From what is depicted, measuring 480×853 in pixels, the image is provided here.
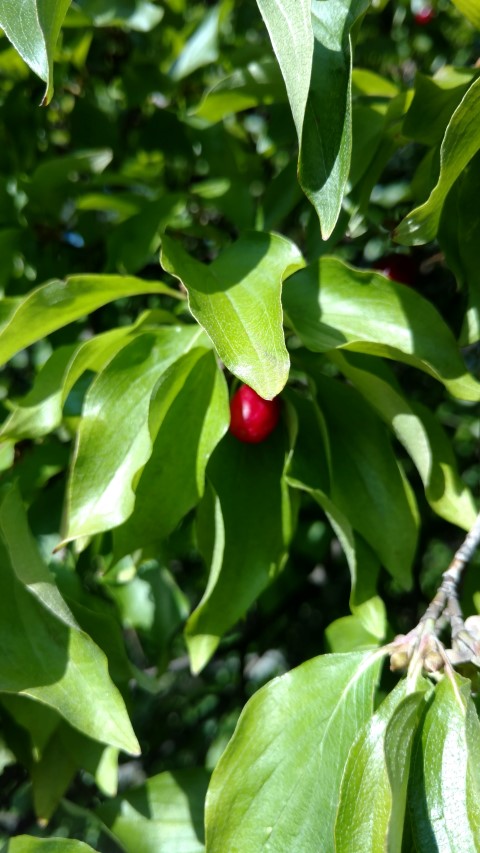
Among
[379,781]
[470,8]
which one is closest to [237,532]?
[379,781]

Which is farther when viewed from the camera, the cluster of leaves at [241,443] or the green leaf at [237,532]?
the green leaf at [237,532]

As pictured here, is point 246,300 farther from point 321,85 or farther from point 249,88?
point 249,88

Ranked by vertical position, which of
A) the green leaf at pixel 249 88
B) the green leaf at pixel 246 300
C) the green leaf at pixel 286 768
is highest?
the green leaf at pixel 249 88

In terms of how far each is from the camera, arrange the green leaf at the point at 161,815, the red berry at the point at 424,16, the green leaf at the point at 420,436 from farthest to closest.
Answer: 1. the red berry at the point at 424,16
2. the green leaf at the point at 161,815
3. the green leaf at the point at 420,436

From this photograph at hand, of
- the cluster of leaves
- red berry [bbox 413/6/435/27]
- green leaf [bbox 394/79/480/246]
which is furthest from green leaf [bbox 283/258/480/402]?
red berry [bbox 413/6/435/27]

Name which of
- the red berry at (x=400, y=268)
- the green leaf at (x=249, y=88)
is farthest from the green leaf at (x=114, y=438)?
the red berry at (x=400, y=268)

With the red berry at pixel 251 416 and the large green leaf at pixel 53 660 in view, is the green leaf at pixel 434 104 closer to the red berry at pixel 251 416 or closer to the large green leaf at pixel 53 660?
the red berry at pixel 251 416
